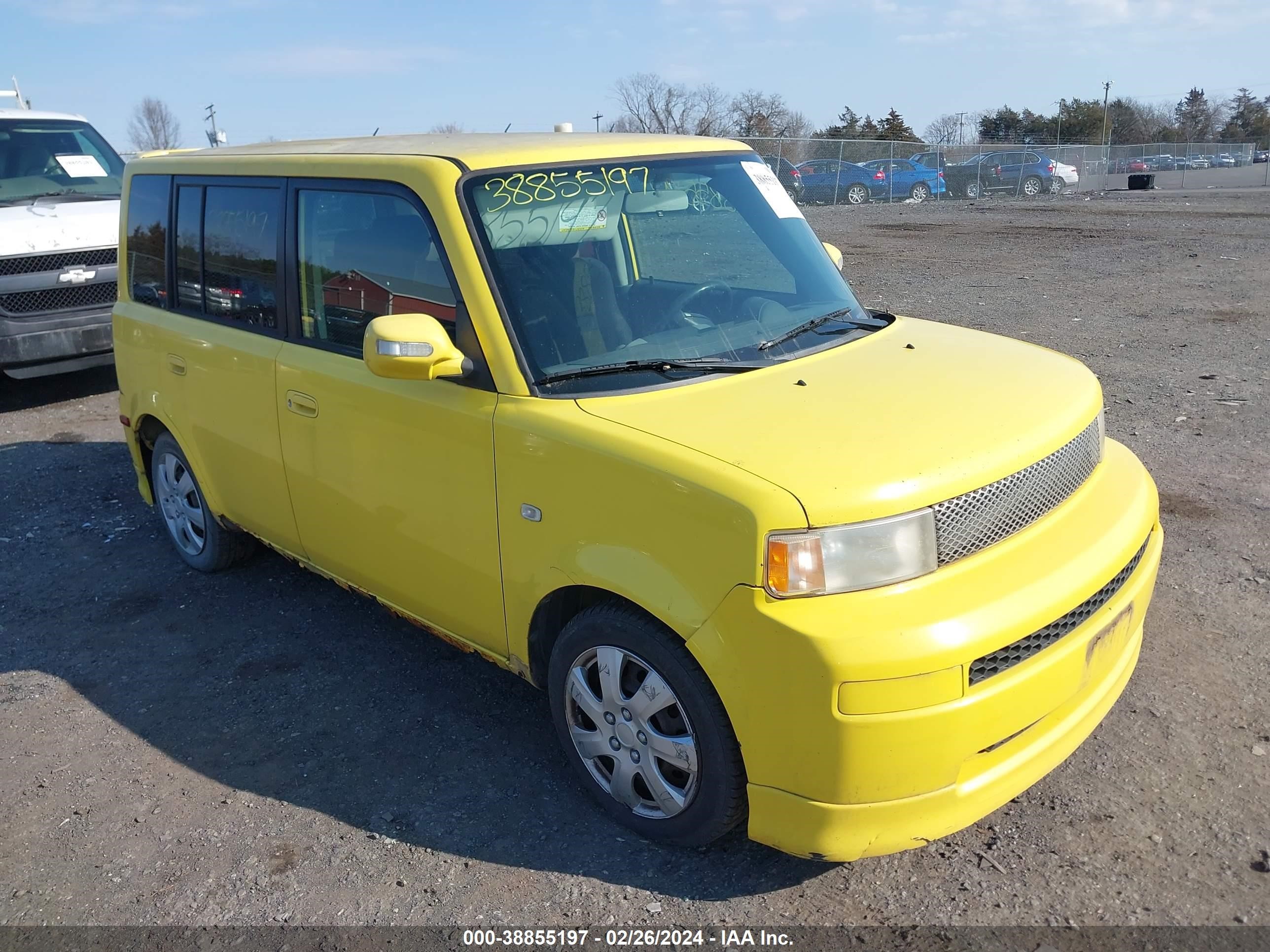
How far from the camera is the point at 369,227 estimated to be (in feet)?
11.8

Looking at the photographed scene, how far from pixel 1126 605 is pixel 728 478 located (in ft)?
4.38

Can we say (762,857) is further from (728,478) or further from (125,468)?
(125,468)

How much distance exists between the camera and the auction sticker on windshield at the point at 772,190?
13.4 feet

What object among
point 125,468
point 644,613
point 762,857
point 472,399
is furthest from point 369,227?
point 125,468

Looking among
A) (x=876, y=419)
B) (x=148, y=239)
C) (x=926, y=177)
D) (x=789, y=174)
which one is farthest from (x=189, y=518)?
(x=926, y=177)

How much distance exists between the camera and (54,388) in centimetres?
977

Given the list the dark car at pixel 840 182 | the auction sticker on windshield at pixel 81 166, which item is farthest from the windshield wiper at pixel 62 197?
the dark car at pixel 840 182

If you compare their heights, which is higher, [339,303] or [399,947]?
[339,303]

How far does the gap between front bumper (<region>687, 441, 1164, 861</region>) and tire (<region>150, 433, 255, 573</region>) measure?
10.8 ft

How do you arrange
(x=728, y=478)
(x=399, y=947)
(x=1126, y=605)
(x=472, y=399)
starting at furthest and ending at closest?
(x=472, y=399), (x=1126, y=605), (x=399, y=947), (x=728, y=478)

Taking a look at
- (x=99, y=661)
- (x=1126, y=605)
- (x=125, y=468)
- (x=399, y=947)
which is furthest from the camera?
(x=125, y=468)

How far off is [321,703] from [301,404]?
1194 mm

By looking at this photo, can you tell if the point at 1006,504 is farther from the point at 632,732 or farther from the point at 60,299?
the point at 60,299

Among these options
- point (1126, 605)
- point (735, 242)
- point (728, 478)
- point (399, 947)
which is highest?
point (735, 242)
